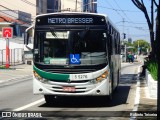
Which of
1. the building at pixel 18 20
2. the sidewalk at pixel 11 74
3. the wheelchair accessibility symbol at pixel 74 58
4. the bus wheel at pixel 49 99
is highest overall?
the building at pixel 18 20

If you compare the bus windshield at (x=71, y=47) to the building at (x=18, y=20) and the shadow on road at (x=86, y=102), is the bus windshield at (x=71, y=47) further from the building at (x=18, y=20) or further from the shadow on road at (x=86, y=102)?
the building at (x=18, y=20)

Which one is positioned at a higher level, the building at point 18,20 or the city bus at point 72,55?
the building at point 18,20

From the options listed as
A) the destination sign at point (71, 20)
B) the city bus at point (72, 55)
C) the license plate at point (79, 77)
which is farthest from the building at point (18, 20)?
the license plate at point (79, 77)

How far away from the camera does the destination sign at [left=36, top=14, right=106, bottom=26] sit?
14.0 metres

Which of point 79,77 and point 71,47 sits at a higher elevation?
point 71,47

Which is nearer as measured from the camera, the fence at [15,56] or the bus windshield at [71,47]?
the bus windshield at [71,47]

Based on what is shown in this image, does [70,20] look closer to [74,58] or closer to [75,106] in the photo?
[74,58]

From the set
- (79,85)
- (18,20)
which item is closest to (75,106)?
(79,85)

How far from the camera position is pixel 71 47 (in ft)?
45.2

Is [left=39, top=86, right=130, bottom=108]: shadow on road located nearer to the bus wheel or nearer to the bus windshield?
the bus wheel

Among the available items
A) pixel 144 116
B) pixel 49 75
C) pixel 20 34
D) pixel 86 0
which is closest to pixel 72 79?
pixel 49 75

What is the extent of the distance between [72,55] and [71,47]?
0.26 meters

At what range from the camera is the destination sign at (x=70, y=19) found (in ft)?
46.0

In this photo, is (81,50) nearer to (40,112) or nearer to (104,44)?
(104,44)
